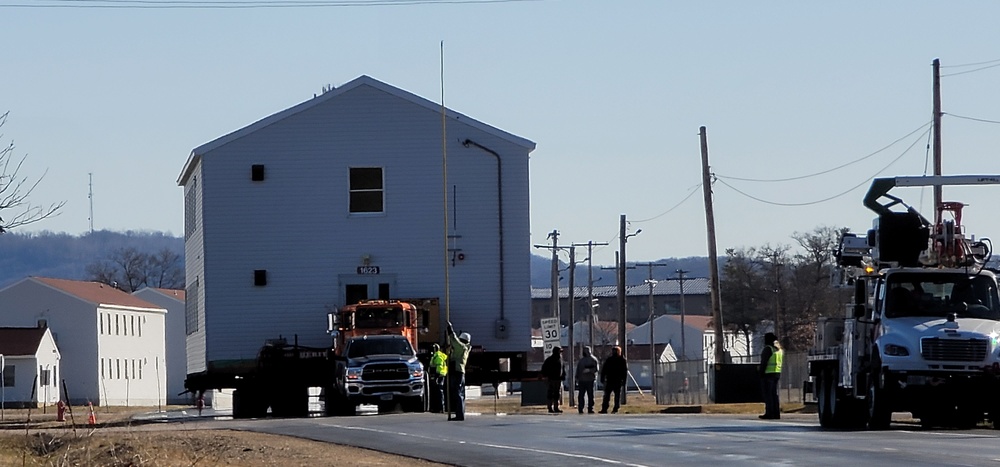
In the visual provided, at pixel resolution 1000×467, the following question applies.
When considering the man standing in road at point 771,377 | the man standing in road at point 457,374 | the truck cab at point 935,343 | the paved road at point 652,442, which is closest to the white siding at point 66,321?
the man standing in road at point 457,374

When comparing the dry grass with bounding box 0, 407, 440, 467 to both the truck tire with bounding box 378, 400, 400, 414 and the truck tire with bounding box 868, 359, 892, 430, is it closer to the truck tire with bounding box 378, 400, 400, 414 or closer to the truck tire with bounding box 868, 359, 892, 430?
the truck tire with bounding box 868, 359, 892, 430

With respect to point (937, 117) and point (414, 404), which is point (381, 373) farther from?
point (937, 117)

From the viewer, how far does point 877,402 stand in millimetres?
25516

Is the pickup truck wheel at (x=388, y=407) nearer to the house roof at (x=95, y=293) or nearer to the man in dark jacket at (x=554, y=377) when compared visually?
the man in dark jacket at (x=554, y=377)

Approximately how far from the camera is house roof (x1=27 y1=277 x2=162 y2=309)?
10075 cm

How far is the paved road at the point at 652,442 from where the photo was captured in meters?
19.0

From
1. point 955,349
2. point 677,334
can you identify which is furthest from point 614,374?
point 677,334

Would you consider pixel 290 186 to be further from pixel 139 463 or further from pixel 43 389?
pixel 43 389

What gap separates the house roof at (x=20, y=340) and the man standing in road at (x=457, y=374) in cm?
6007

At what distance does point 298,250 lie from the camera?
4409cm

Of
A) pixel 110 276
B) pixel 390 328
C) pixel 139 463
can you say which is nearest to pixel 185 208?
pixel 390 328

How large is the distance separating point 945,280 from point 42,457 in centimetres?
1347

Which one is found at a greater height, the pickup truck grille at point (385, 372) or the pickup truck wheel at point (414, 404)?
the pickup truck grille at point (385, 372)

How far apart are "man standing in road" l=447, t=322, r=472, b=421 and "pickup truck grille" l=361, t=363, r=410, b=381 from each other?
235 inches
